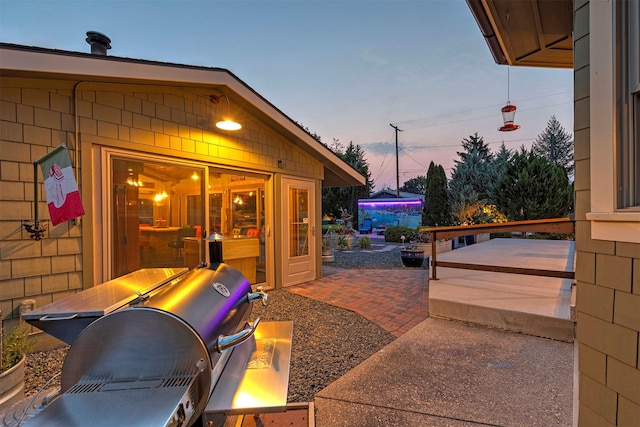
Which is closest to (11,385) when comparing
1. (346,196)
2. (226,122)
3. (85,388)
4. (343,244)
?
(85,388)

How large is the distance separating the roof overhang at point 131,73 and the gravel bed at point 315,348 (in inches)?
111

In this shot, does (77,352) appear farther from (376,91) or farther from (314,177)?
(376,91)

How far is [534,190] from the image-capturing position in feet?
39.3

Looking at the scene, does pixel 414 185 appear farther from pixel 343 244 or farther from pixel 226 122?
pixel 226 122

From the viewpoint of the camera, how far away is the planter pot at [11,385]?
189cm

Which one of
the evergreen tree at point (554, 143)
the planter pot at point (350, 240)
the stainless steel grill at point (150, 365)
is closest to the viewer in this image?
the stainless steel grill at point (150, 365)

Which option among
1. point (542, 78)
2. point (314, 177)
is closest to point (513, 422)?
point (314, 177)

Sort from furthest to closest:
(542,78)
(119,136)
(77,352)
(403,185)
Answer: (403,185), (542,78), (119,136), (77,352)

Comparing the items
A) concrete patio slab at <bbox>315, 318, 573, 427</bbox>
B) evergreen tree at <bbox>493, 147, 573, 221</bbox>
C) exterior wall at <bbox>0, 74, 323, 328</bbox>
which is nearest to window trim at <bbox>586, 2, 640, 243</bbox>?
concrete patio slab at <bbox>315, 318, 573, 427</bbox>

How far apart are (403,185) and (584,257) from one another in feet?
180

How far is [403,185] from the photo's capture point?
54.6 m

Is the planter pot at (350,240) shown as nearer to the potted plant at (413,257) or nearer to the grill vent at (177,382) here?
the potted plant at (413,257)

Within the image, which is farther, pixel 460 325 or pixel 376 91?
pixel 376 91

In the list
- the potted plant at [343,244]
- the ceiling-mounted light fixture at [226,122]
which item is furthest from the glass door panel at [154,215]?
the potted plant at [343,244]
